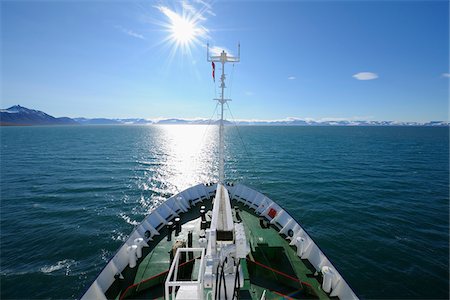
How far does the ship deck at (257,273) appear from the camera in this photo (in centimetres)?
1096

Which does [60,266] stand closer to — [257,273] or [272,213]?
[257,273]

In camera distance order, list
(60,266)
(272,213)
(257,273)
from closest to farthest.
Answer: (257,273) → (60,266) → (272,213)

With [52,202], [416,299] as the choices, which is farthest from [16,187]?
[416,299]

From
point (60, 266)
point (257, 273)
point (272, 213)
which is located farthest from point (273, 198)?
point (60, 266)

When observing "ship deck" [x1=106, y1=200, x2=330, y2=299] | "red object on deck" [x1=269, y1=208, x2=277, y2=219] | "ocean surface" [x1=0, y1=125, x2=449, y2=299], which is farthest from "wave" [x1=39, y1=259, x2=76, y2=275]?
"red object on deck" [x1=269, y1=208, x2=277, y2=219]

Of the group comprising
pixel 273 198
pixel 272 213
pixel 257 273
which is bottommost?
pixel 273 198

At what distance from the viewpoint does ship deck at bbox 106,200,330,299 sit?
1096cm

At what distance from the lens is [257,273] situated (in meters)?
12.2

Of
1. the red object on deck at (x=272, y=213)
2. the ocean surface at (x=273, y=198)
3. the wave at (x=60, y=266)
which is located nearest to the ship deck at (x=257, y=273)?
the red object on deck at (x=272, y=213)

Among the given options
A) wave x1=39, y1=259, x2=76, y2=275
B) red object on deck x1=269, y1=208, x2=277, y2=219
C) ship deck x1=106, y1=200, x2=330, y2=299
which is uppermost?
red object on deck x1=269, y1=208, x2=277, y2=219

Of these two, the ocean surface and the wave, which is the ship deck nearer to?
the ocean surface

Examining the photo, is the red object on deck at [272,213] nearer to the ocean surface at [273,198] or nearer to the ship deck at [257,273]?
the ship deck at [257,273]

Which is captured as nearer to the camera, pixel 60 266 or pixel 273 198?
pixel 60 266

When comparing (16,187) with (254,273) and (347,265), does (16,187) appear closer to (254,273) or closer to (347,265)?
(254,273)
